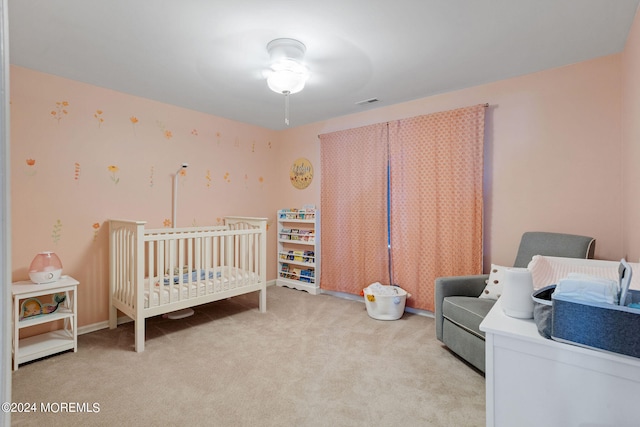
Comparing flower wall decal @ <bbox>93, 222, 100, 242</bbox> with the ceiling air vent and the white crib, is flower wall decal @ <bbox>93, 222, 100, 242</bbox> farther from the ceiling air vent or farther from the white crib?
the ceiling air vent

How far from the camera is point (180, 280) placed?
2.64 metres

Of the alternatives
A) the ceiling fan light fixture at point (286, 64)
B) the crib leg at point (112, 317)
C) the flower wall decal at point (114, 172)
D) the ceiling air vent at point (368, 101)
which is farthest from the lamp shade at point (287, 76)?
the crib leg at point (112, 317)

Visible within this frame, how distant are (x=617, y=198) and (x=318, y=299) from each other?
2849 mm

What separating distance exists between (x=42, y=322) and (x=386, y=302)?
109 inches

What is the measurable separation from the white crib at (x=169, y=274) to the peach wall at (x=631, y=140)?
2863 millimetres

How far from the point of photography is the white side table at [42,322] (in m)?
2.08

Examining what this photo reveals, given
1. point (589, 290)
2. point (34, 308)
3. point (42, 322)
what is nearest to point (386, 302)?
point (589, 290)

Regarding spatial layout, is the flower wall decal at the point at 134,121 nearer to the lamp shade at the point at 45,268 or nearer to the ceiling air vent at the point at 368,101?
the lamp shade at the point at 45,268

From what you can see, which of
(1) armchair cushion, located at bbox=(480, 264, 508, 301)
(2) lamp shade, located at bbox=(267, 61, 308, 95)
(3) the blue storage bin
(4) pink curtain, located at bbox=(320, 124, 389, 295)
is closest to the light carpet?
(1) armchair cushion, located at bbox=(480, 264, 508, 301)

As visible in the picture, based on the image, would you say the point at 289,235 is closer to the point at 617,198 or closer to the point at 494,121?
the point at 494,121

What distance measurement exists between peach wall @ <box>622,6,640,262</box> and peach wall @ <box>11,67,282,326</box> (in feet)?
11.9

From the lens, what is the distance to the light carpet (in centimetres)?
162

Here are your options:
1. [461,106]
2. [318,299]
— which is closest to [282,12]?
[461,106]

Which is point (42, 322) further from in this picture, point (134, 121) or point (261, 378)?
point (134, 121)
